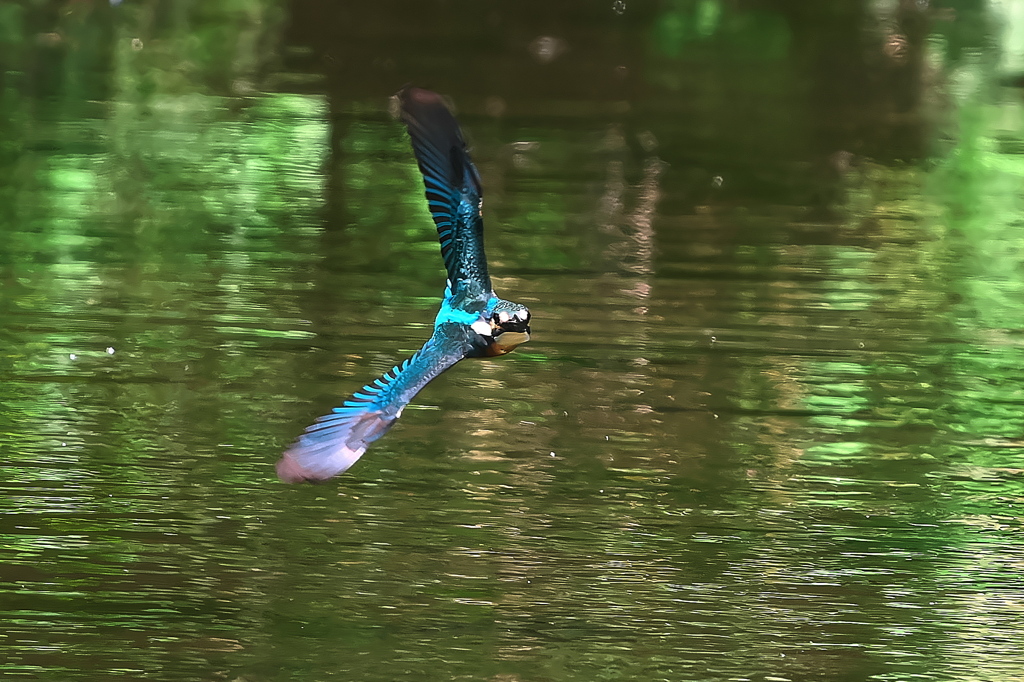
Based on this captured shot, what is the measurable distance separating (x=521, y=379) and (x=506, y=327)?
6.95 ft

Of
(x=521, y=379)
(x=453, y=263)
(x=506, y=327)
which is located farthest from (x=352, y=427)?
(x=521, y=379)

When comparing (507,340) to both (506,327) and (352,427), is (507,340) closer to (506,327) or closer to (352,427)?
(506,327)

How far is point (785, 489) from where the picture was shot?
5328 millimetres

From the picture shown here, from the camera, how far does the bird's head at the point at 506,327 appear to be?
13.6 feet

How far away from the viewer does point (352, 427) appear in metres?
3.59

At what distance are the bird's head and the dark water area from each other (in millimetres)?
746

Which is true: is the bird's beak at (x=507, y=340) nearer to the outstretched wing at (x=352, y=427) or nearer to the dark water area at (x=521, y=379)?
the outstretched wing at (x=352, y=427)

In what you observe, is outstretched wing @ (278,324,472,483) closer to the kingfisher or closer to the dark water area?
the kingfisher

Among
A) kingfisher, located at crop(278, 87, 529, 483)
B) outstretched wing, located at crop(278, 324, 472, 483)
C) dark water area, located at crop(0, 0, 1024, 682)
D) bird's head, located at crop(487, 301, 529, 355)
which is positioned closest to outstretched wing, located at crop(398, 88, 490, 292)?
kingfisher, located at crop(278, 87, 529, 483)

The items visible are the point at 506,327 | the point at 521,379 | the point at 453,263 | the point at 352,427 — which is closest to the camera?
the point at 352,427

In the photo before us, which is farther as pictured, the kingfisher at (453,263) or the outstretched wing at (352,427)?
the kingfisher at (453,263)

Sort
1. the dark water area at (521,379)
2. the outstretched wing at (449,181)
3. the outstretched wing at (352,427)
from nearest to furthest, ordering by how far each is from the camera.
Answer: the outstretched wing at (352,427) < the outstretched wing at (449,181) < the dark water area at (521,379)

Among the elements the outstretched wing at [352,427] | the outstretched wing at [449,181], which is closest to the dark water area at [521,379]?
the outstretched wing at [352,427]

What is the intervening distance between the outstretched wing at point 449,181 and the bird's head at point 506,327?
120 mm
